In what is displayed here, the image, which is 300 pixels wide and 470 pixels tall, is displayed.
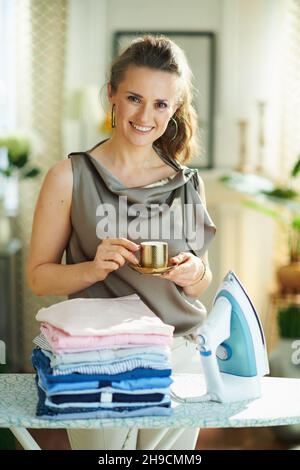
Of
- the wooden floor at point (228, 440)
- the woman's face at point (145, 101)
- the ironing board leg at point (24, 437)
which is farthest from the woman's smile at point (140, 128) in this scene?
the wooden floor at point (228, 440)

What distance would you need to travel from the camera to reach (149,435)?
1849 mm

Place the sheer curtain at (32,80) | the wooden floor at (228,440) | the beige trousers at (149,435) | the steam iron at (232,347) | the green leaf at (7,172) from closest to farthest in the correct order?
the steam iron at (232,347) < the beige trousers at (149,435) < the wooden floor at (228,440) < the green leaf at (7,172) < the sheer curtain at (32,80)

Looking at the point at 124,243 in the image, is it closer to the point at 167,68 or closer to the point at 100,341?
the point at 100,341

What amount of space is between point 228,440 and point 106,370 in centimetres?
259

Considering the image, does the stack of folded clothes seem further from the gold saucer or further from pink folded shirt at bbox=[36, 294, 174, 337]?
the gold saucer

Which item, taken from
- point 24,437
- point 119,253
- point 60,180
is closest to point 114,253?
point 119,253

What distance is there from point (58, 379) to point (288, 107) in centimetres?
385

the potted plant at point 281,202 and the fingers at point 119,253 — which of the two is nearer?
the fingers at point 119,253

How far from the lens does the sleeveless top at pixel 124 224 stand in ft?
5.98

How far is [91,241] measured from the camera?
1835 mm

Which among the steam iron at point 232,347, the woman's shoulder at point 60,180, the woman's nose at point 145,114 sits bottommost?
the steam iron at point 232,347

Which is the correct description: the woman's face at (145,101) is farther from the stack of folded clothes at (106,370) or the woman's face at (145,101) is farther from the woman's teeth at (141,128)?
the stack of folded clothes at (106,370)

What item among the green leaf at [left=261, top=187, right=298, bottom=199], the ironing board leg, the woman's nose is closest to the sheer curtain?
the green leaf at [left=261, top=187, right=298, bottom=199]

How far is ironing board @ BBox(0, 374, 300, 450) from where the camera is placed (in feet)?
4.84
